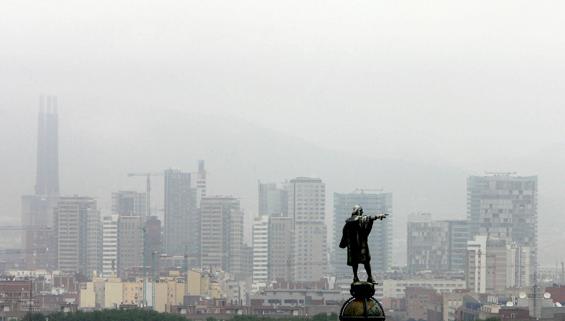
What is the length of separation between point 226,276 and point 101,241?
21.2 m

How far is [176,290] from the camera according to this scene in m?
134

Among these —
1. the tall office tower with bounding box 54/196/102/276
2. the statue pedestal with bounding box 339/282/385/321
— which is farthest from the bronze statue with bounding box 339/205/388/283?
the tall office tower with bounding box 54/196/102/276

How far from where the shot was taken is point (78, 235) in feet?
579

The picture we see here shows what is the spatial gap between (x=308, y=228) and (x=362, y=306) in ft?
550

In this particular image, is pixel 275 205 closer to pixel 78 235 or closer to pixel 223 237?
pixel 223 237

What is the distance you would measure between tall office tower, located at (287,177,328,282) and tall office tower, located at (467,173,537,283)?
11.0 metres

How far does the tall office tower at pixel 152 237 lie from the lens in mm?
169875

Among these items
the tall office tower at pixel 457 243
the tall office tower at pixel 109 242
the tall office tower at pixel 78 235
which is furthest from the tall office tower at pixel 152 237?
the tall office tower at pixel 457 243

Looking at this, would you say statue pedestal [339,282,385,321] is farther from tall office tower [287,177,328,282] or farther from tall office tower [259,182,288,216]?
tall office tower [259,182,288,216]

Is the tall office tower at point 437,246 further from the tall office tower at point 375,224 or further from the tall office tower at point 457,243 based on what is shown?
the tall office tower at point 375,224

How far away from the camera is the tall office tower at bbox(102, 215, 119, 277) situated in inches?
6796

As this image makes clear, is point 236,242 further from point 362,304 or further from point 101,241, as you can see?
point 362,304

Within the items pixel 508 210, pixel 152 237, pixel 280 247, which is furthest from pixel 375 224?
pixel 152 237

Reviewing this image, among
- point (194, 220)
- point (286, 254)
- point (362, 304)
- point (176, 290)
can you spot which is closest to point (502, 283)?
point (176, 290)
